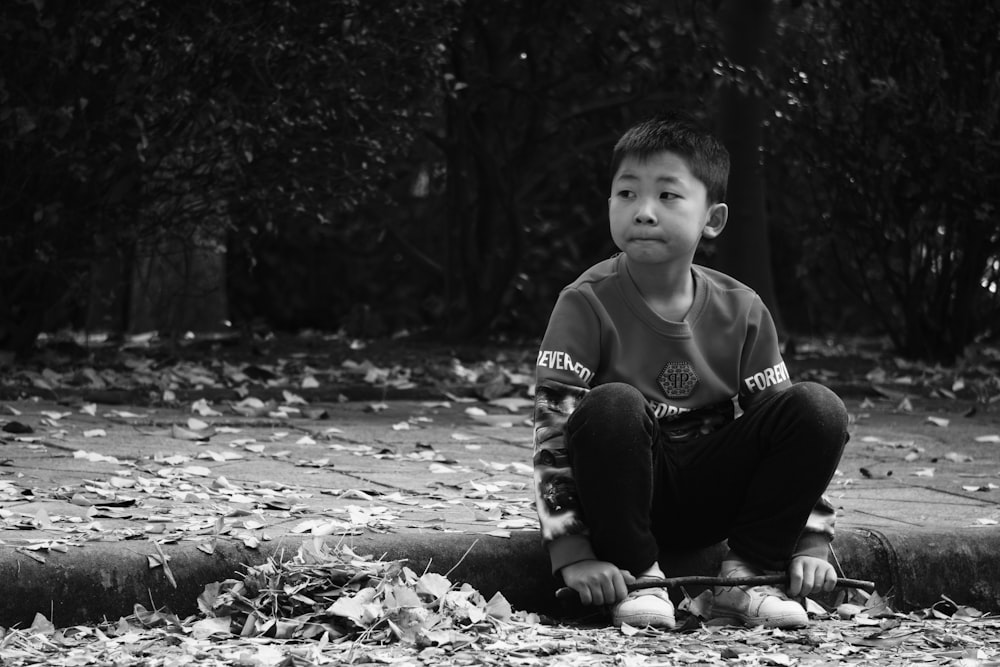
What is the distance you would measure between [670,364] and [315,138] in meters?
3.84

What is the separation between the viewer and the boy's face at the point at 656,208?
2801mm

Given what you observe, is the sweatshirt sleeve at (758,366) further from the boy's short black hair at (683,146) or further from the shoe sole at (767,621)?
the shoe sole at (767,621)

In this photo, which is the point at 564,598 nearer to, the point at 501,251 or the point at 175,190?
the point at 175,190

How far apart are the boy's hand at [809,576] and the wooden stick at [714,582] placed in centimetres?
2

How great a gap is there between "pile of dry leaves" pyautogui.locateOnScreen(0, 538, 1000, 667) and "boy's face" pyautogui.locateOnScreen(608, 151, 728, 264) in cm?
76

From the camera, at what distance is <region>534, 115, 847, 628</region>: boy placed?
8.57ft

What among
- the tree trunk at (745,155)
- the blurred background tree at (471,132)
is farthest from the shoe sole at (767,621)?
the tree trunk at (745,155)

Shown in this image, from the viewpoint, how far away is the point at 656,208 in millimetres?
2811

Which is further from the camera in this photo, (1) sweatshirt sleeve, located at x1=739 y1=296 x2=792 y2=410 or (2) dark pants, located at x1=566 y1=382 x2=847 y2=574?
(1) sweatshirt sleeve, located at x1=739 y1=296 x2=792 y2=410

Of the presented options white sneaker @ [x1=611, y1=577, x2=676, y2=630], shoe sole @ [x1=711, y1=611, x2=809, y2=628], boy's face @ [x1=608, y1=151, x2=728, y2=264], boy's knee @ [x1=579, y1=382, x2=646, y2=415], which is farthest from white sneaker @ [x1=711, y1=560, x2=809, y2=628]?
boy's face @ [x1=608, y1=151, x2=728, y2=264]

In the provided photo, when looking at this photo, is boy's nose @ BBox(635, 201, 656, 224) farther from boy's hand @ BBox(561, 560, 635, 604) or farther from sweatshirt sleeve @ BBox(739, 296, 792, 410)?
boy's hand @ BBox(561, 560, 635, 604)

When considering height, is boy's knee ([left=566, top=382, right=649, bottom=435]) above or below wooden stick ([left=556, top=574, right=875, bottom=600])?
above

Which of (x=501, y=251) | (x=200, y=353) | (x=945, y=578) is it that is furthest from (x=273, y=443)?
(x=501, y=251)

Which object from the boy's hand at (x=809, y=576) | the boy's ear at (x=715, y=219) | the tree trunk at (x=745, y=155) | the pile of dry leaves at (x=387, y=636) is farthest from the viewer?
the tree trunk at (x=745, y=155)
